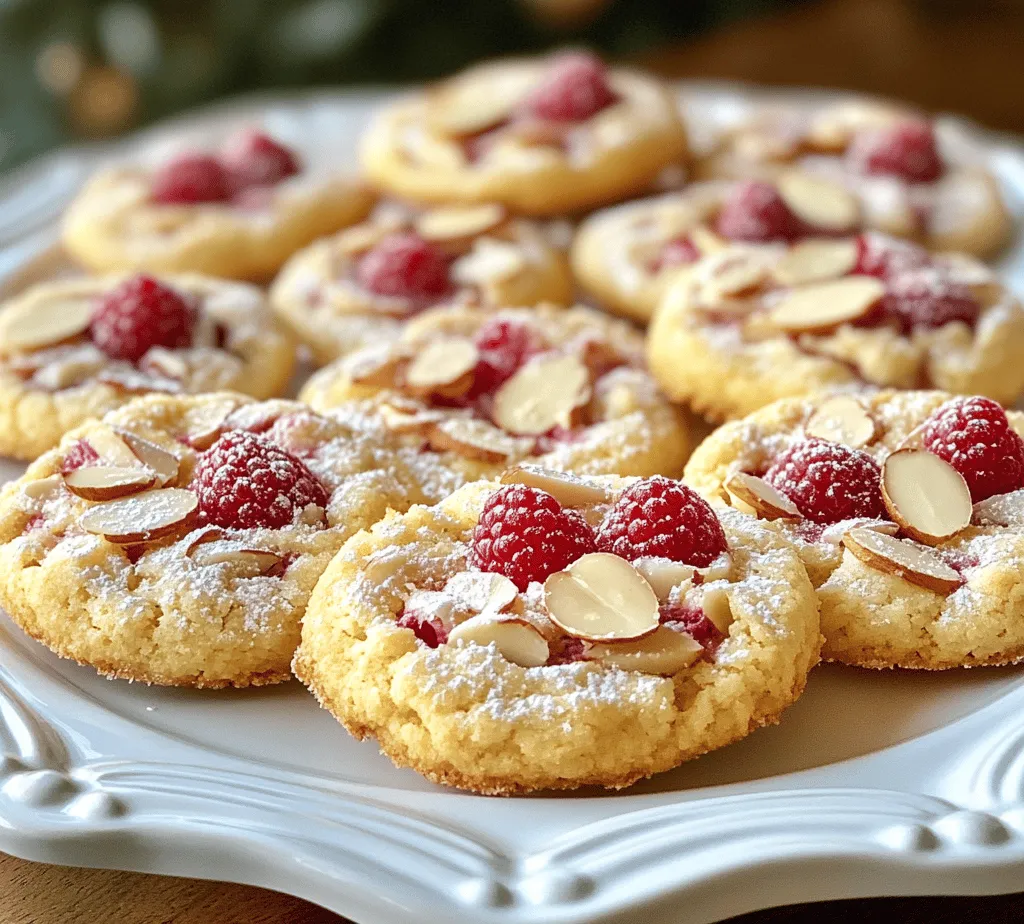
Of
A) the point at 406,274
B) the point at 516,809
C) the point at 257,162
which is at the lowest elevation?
the point at 516,809

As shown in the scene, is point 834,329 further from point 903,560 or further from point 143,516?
point 143,516

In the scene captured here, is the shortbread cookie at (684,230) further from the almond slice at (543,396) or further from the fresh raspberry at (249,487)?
the fresh raspberry at (249,487)

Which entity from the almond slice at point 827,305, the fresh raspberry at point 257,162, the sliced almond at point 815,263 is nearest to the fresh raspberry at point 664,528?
the almond slice at point 827,305

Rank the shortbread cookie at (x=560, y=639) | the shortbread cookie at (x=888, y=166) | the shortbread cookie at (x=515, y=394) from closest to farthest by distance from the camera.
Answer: the shortbread cookie at (x=560, y=639), the shortbread cookie at (x=515, y=394), the shortbread cookie at (x=888, y=166)

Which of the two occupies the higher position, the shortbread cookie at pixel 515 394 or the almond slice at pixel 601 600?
the almond slice at pixel 601 600

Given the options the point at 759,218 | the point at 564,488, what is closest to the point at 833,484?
the point at 564,488

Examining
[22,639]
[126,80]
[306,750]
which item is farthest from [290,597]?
[126,80]

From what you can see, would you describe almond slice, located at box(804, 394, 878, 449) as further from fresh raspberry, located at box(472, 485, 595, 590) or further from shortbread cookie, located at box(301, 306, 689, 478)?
fresh raspberry, located at box(472, 485, 595, 590)
